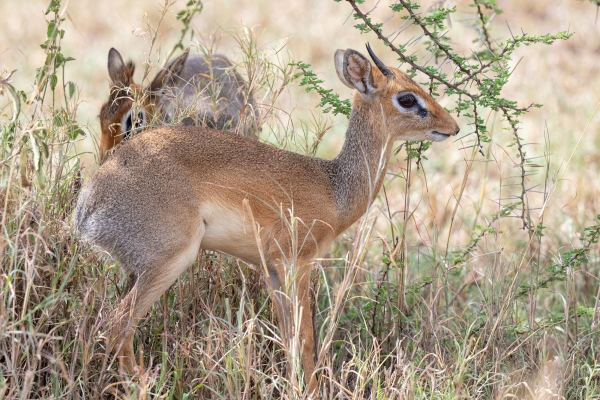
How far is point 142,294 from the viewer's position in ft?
11.7

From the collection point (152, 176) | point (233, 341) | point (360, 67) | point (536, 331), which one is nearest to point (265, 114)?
point (360, 67)

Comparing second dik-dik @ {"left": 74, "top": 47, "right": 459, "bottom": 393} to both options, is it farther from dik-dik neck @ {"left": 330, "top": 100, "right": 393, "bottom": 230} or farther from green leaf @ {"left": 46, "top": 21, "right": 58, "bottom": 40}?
green leaf @ {"left": 46, "top": 21, "right": 58, "bottom": 40}

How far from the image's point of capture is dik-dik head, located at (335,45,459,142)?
4199mm

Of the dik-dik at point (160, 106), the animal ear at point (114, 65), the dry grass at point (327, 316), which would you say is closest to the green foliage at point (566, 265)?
the dry grass at point (327, 316)

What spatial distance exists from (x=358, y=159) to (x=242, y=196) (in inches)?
29.0

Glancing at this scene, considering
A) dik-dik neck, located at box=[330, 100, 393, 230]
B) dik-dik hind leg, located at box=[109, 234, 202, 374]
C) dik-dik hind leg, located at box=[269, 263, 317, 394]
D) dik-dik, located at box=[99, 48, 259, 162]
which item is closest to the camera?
dik-dik hind leg, located at box=[109, 234, 202, 374]

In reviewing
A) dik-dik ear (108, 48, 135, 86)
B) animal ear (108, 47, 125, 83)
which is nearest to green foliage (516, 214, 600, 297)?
dik-dik ear (108, 48, 135, 86)

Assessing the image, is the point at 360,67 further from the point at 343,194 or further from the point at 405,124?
the point at 343,194

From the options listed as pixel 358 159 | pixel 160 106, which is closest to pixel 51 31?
pixel 160 106

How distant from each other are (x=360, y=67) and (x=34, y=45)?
5896 millimetres

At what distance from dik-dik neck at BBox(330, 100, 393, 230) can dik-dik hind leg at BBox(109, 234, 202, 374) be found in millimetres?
918

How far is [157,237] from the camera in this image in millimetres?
3559

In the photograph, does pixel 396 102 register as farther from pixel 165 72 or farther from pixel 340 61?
pixel 165 72

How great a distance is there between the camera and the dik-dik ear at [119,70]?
17.2ft
